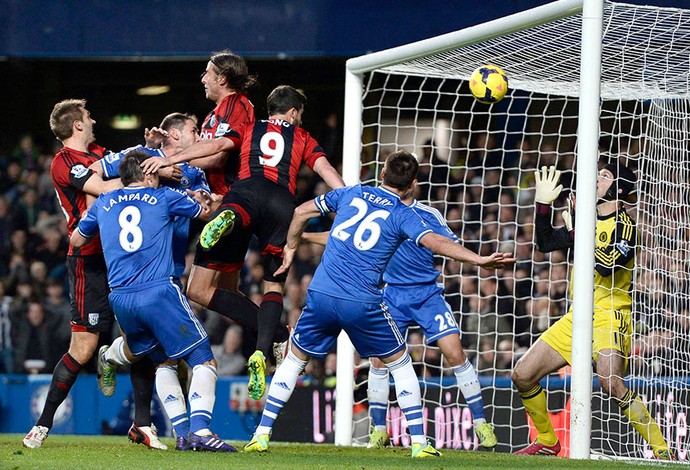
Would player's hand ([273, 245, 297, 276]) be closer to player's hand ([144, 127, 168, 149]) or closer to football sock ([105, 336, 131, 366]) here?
football sock ([105, 336, 131, 366])

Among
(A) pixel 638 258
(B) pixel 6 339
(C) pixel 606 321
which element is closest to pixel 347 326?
(C) pixel 606 321

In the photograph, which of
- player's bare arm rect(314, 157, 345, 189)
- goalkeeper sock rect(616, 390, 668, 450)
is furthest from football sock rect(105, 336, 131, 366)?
goalkeeper sock rect(616, 390, 668, 450)

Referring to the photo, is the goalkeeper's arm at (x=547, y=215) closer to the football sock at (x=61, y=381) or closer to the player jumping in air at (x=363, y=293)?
the player jumping in air at (x=363, y=293)

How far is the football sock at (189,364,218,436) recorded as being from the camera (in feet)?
22.6

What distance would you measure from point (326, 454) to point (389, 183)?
70.5 inches

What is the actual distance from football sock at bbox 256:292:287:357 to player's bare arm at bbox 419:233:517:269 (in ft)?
4.80

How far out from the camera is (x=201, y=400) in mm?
6883

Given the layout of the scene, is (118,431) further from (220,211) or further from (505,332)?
(220,211)

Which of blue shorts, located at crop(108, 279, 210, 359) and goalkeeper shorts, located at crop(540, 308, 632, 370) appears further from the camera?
goalkeeper shorts, located at crop(540, 308, 632, 370)

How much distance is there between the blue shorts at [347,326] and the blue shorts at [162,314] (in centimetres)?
A: 65

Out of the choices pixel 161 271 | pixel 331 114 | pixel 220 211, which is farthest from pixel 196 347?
pixel 331 114

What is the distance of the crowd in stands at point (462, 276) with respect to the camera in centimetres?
933

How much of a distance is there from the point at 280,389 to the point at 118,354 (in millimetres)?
1254

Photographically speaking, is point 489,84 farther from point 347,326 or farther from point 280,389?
point 280,389
